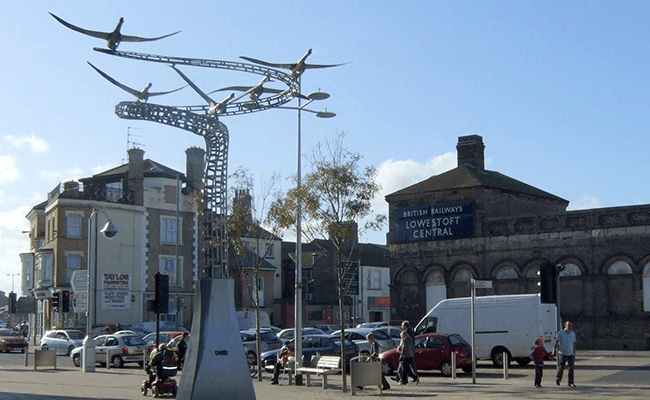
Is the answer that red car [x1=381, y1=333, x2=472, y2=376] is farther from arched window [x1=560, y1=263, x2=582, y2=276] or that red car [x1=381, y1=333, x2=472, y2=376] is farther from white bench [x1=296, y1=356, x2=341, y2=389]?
arched window [x1=560, y1=263, x2=582, y2=276]

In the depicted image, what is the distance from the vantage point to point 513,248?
49625 millimetres

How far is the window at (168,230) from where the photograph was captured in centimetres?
6856

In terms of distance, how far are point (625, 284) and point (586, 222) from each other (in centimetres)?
363

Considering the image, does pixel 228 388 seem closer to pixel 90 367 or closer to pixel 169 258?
pixel 90 367

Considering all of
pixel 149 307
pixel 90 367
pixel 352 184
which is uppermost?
pixel 352 184

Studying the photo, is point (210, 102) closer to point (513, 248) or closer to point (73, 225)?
point (513, 248)

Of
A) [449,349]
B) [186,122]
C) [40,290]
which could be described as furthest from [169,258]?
[186,122]

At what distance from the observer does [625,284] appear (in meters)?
45.8

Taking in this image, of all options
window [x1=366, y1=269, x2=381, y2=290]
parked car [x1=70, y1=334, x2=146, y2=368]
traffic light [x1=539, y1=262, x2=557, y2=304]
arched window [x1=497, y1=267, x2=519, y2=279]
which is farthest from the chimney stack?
traffic light [x1=539, y1=262, x2=557, y2=304]

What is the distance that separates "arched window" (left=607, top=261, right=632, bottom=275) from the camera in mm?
45906

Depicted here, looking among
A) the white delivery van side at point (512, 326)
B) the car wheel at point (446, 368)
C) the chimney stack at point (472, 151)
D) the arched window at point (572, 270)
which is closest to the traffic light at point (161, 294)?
the car wheel at point (446, 368)

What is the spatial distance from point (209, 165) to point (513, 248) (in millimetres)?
28906

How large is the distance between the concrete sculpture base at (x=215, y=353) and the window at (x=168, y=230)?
4837 centimetres

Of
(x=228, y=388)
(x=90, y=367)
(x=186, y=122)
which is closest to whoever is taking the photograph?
(x=228, y=388)
